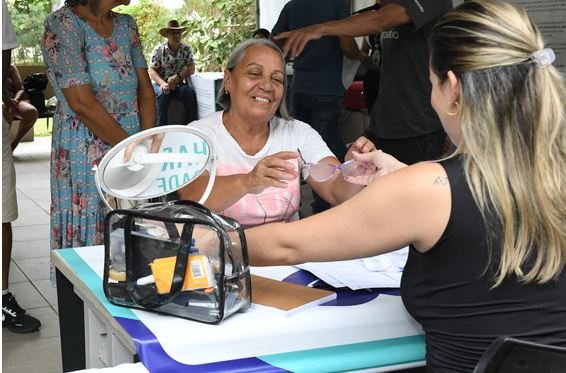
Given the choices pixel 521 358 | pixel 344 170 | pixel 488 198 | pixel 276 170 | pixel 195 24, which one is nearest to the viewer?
pixel 521 358

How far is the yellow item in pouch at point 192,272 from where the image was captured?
1482 millimetres

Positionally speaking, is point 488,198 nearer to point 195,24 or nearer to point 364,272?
point 364,272

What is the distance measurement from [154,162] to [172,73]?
6.22 m

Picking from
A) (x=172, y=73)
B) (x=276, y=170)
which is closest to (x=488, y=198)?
(x=276, y=170)

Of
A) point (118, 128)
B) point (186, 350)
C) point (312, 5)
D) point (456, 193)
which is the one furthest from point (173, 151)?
point (312, 5)

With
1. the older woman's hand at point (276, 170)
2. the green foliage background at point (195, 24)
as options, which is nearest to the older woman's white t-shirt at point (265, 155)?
the older woman's hand at point (276, 170)

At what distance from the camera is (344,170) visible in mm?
2170

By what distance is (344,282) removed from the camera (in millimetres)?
1796

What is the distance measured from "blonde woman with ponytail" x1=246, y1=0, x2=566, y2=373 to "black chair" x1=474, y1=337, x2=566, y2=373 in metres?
0.25

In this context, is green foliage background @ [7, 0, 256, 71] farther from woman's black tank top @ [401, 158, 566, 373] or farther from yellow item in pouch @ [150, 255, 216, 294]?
woman's black tank top @ [401, 158, 566, 373]

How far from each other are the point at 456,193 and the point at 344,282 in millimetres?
517

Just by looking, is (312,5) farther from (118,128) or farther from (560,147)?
(560,147)

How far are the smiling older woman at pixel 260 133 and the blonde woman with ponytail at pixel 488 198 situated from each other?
3.18ft

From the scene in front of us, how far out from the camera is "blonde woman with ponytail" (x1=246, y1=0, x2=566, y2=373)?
1.34 metres
